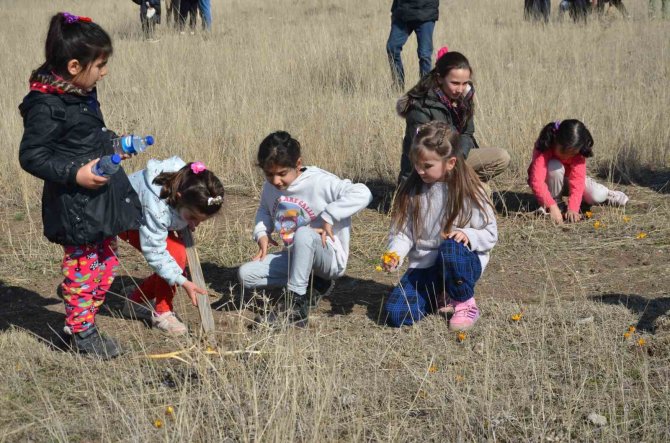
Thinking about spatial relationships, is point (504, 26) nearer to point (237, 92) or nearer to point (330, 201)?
point (237, 92)

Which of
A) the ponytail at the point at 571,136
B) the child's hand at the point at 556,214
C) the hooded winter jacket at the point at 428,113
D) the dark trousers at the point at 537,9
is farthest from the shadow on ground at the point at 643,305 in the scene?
the dark trousers at the point at 537,9

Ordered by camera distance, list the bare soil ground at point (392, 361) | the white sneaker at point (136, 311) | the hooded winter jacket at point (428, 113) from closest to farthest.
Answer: the bare soil ground at point (392, 361) → the white sneaker at point (136, 311) → the hooded winter jacket at point (428, 113)

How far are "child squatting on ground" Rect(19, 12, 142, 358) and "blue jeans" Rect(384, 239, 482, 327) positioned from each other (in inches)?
52.8

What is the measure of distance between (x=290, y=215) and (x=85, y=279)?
3.77 ft

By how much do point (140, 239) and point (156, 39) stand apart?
9118mm

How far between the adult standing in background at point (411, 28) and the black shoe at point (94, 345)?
5.72 meters

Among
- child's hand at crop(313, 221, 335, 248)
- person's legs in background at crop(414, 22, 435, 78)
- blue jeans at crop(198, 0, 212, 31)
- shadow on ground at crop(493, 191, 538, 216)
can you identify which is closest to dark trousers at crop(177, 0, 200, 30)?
blue jeans at crop(198, 0, 212, 31)

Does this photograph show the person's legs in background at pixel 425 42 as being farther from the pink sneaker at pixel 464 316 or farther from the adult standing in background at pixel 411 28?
the pink sneaker at pixel 464 316

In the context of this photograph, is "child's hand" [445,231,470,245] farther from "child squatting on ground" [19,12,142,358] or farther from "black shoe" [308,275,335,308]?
"child squatting on ground" [19,12,142,358]

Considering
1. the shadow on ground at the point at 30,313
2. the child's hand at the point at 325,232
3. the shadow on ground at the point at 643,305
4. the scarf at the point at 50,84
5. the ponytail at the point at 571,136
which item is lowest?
the shadow on ground at the point at 30,313

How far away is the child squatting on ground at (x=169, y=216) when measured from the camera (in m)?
3.94

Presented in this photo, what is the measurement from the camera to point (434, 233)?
4305mm

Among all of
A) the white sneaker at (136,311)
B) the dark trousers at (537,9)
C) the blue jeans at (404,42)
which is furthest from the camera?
the dark trousers at (537,9)

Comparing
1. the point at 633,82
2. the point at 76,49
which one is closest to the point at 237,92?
the point at 633,82
